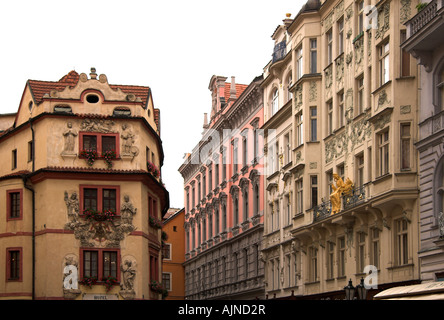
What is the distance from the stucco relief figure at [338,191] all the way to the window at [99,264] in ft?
43.8

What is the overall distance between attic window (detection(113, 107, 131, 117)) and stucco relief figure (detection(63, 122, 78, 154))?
266 cm

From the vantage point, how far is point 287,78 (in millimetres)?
51219

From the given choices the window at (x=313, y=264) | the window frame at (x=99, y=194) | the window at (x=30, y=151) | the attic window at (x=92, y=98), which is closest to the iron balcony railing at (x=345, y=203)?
the window at (x=313, y=264)

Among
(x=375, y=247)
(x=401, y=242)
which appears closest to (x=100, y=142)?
(x=375, y=247)

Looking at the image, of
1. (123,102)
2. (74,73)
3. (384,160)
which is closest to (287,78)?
(123,102)

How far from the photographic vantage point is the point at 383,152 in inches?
1356

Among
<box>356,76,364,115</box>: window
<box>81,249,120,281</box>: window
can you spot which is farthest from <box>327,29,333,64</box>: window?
<box>81,249,120,281</box>: window

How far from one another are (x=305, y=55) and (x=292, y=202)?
27.6ft

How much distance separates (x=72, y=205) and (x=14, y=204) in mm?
3946

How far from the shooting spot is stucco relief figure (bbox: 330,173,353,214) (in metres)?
38.2
